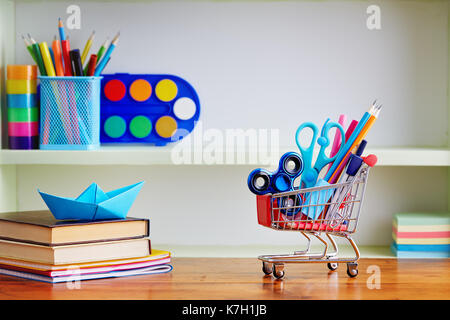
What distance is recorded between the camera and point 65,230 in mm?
1109

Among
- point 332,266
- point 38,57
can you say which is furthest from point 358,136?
point 38,57

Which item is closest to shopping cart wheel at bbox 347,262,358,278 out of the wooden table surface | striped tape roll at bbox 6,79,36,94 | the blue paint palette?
the wooden table surface

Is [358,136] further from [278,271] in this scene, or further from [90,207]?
[90,207]

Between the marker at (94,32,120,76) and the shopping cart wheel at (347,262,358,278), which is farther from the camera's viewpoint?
the marker at (94,32,120,76)

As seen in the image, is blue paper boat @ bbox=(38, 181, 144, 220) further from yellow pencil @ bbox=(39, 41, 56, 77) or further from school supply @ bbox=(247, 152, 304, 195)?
yellow pencil @ bbox=(39, 41, 56, 77)

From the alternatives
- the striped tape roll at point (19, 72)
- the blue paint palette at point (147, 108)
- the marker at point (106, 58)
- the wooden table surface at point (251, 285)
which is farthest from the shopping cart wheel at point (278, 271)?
the striped tape roll at point (19, 72)

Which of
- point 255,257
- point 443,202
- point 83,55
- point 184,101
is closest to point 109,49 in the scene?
point 83,55

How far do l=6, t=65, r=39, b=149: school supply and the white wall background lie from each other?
0.13 metres

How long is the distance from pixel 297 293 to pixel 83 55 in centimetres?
78

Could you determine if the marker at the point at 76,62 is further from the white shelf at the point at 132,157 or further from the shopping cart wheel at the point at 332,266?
the shopping cart wheel at the point at 332,266

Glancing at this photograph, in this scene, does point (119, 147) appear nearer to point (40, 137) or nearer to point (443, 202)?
point (40, 137)

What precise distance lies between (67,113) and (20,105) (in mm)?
111

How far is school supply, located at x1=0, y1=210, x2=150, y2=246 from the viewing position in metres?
1.11
